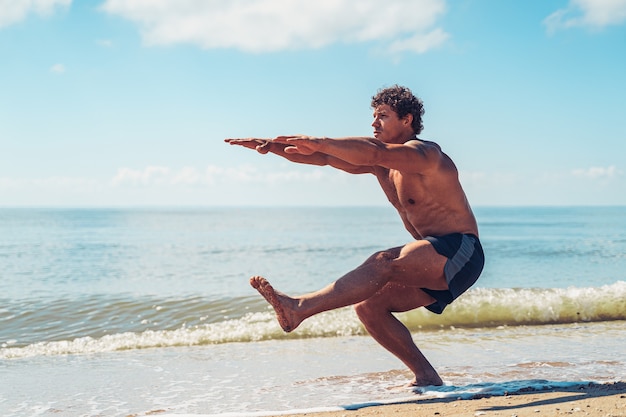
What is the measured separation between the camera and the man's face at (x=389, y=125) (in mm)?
4645

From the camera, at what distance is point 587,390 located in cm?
439

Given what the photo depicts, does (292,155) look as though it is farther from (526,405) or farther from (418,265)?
(526,405)

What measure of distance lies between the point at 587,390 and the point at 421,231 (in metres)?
1.49

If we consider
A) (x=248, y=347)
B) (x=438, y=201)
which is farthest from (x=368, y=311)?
(x=248, y=347)

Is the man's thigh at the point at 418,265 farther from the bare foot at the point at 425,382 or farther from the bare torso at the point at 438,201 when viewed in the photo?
the bare foot at the point at 425,382

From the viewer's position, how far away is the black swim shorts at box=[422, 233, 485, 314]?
4.24 metres

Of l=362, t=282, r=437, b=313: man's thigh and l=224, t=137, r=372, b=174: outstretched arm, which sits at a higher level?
l=224, t=137, r=372, b=174: outstretched arm

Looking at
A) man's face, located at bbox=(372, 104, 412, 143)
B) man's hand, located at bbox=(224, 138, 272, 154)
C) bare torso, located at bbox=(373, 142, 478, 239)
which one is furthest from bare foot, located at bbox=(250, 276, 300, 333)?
man's face, located at bbox=(372, 104, 412, 143)

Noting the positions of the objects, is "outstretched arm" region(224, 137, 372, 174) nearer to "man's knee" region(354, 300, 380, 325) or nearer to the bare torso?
the bare torso

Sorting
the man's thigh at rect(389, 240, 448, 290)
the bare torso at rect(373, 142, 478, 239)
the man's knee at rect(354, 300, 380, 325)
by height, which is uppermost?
the bare torso at rect(373, 142, 478, 239)

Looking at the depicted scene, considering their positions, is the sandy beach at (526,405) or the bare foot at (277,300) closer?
the sandy beach at (526,405)

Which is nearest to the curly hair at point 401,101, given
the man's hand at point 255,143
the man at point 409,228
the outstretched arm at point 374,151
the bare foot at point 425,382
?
the man at point 409,228

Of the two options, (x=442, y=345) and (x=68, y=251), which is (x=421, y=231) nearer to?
(x=442, y=345)

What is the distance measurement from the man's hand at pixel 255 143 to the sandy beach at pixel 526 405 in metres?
1.75
